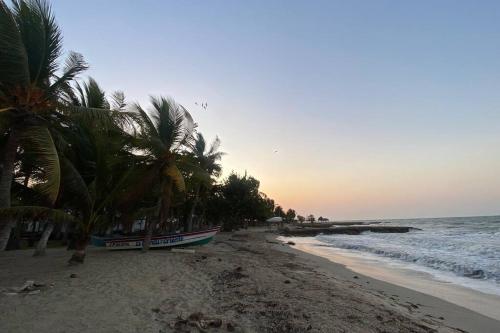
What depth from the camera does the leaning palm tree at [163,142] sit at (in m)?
15.1

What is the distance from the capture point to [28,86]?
8.57 metres

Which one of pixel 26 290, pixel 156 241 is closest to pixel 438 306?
pixel 26 290

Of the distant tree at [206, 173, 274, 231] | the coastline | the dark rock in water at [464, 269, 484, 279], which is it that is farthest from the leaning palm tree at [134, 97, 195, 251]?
the distant tree at [206, 173, 274, 231]

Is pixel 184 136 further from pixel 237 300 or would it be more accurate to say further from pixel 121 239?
pixel 237 300

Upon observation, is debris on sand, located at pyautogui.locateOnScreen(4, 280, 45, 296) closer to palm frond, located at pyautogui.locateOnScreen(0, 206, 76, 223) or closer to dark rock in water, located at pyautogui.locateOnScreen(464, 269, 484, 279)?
palm frond, located at pyautogui.locateOnScreen(0, 206, 76, 223)

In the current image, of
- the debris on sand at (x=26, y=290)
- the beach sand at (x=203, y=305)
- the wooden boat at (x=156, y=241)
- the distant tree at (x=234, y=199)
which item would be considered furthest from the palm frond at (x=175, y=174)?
the distant tree at (x=234, y=199)

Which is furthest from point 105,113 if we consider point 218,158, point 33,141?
point 218,158

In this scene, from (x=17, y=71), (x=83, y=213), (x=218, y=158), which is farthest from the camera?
(x=218, y=158)

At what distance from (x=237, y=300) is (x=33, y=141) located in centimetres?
605

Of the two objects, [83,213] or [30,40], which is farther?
[83,213]

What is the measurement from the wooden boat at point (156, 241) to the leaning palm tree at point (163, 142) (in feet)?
3.98

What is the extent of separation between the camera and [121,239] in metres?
17.5

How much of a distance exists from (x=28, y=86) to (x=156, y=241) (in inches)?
436

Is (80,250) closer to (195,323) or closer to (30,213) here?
(30,213)
